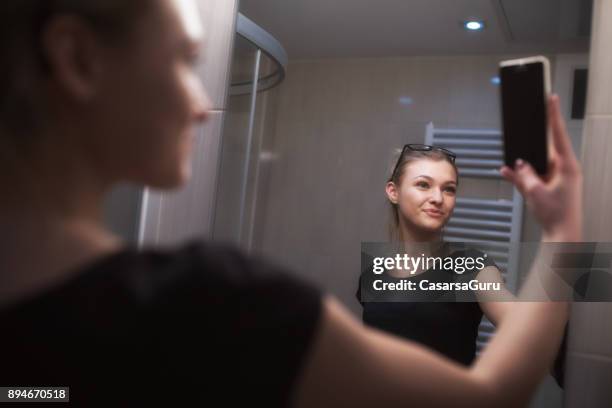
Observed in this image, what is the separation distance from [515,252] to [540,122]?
1.06 m

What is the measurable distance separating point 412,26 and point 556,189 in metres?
1.26

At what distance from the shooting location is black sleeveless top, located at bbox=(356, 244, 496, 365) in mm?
1105

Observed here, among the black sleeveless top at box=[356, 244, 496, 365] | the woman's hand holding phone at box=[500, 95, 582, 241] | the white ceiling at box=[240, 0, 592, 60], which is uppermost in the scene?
the white ceiling at box=[240, 0, 592, 60]

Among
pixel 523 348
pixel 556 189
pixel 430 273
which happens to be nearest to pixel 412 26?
pixel 430 273

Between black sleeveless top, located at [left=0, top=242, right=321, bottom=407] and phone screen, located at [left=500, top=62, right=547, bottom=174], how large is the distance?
1.02ft

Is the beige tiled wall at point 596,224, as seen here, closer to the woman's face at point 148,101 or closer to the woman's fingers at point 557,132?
the woman's fingers at point 557,132

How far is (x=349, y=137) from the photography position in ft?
6.20

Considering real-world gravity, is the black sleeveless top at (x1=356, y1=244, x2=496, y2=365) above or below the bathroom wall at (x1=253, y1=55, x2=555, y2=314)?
below

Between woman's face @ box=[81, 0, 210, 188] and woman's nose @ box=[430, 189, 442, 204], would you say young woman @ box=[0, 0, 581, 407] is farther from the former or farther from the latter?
woman's nose @ box=[430, 189, 442, 204]

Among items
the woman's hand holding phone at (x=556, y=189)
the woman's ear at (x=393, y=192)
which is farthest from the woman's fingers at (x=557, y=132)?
the woman's ear at (x=393, y=192)

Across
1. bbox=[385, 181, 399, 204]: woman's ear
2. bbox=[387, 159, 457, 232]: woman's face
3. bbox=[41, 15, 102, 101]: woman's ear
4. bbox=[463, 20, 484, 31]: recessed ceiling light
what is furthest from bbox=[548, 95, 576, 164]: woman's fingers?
bbox=[463, 20, 484, 31]: recessed ceiling light

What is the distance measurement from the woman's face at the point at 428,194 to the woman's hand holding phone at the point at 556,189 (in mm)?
758

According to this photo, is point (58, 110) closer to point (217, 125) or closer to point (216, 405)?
point (216, 405)

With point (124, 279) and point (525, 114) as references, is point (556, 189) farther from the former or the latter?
point (124, 279)
